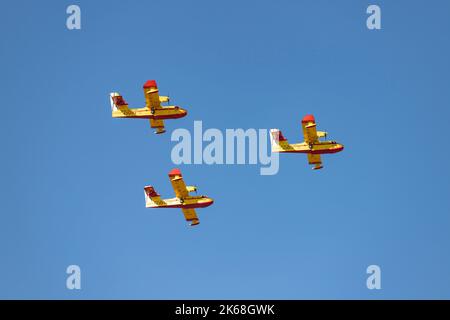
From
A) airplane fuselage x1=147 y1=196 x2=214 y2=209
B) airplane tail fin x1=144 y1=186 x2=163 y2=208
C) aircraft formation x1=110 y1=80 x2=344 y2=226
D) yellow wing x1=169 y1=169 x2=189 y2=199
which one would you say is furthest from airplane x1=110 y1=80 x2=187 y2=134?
airplane fuselage x1=147 y1=196 x2=214 y2=209

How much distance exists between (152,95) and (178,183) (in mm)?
10490

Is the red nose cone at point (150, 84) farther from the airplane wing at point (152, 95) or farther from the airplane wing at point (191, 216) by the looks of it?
the airplane wing at point (191, 216)

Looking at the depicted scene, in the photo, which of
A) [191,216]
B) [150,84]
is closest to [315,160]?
[191,216]

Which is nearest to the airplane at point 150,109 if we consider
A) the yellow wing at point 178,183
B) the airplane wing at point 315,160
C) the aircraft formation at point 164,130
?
the aircraft formation at point 164,130

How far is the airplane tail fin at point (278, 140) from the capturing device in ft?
420

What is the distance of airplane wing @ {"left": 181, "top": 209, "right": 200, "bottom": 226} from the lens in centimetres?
12862

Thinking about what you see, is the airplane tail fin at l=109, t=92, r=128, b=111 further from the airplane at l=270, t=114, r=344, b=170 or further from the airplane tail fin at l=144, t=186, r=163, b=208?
the airplane at l=270, t=114, r=344, b=170

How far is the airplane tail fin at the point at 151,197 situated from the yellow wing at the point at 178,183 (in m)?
2.58

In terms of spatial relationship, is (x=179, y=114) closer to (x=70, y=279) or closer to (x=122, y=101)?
(x=122, y=101)

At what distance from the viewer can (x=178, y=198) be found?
4931 inches
